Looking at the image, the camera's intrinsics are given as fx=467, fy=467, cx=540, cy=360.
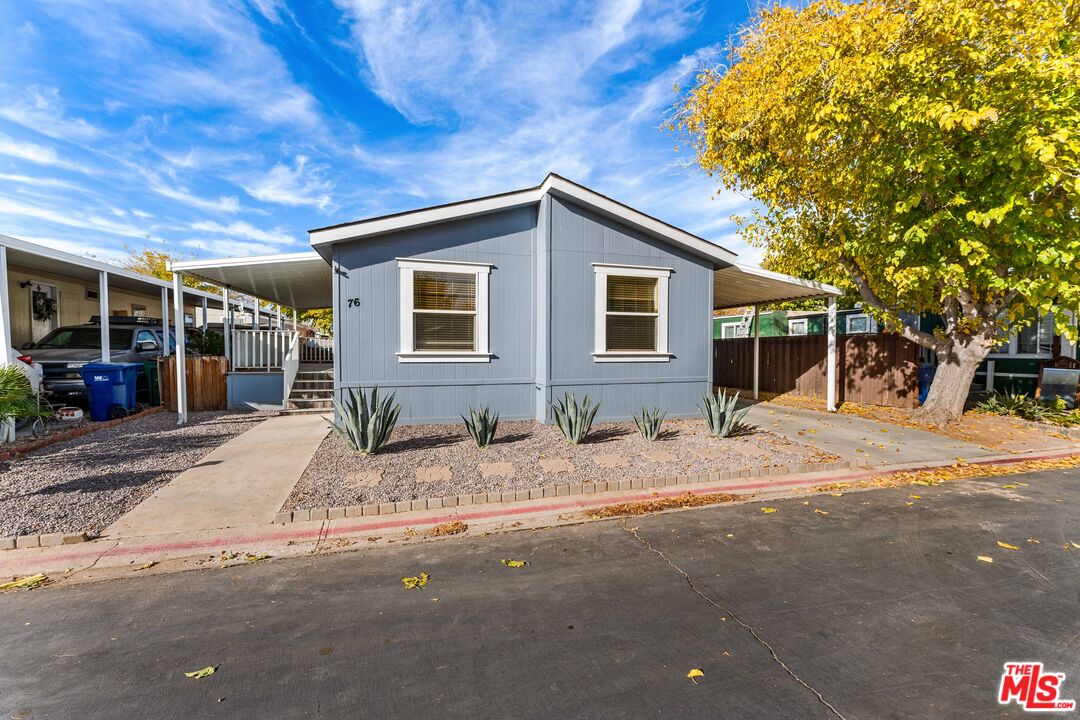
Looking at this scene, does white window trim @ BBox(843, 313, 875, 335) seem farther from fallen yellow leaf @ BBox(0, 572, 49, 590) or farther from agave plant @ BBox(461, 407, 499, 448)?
fallen yellow leaf @ BBox(0, 572, 49, 590)

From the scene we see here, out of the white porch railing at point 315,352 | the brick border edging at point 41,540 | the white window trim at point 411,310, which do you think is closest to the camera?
the brick border edging at point 41,540

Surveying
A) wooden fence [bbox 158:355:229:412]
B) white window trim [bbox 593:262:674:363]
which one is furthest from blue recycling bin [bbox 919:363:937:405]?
wooden fence [bbox 158:355:229:412]

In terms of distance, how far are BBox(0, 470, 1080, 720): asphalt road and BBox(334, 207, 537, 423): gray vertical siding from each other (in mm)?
4402

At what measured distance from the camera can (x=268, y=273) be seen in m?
9.96

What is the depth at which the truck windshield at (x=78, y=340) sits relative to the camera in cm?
1026

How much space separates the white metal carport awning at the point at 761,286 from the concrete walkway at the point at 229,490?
28.3 feet

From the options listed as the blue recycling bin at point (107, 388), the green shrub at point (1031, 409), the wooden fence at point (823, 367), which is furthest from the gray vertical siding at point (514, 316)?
the green shrub at point (1031, 409)

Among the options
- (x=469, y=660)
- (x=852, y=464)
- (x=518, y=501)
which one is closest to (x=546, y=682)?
(x=469, y=660)

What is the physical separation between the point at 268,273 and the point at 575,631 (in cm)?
996

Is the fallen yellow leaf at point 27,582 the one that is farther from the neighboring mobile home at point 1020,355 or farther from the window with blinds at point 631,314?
the neighboring mobile home at point 1020,355

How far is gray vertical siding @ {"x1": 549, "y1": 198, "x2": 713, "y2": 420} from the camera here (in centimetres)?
838

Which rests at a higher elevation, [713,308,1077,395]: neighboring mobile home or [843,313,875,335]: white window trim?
[843,313,875,335]: white window trim

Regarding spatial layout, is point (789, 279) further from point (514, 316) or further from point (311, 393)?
point (311, 393)

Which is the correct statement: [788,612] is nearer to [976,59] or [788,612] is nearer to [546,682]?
[546,682]
